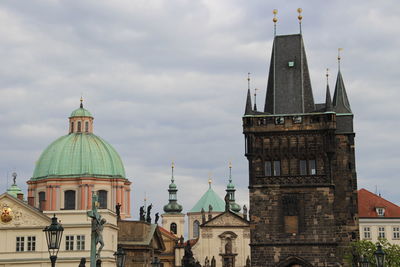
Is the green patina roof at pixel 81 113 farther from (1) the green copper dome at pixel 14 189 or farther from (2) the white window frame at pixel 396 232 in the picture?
(2) the white window frame at pixel 396 232

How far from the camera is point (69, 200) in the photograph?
3243 inches

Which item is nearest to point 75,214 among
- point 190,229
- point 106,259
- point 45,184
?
point 106,259

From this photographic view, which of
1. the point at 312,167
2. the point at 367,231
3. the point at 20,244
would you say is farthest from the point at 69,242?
the point at 367,231

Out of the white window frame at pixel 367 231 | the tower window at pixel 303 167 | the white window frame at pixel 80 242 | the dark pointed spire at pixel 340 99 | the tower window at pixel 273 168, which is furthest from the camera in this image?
the white window frame at pixel 367 231

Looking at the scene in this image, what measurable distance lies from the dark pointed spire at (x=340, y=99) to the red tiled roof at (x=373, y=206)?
1249 centimetres

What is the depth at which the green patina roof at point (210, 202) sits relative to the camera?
153 metres

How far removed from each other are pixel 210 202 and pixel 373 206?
78957 mm

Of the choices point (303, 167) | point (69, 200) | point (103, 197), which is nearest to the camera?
point (303, 167)

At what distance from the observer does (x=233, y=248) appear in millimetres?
112062

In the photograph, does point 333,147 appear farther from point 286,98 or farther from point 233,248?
point 233,248

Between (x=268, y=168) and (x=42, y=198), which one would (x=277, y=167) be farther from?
(x=42, y=198)

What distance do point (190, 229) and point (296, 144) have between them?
89.0m

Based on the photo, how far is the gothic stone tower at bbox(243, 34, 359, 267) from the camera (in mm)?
62094

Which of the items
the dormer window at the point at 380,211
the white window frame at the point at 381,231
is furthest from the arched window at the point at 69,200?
the white window frame at the point at 381,231
